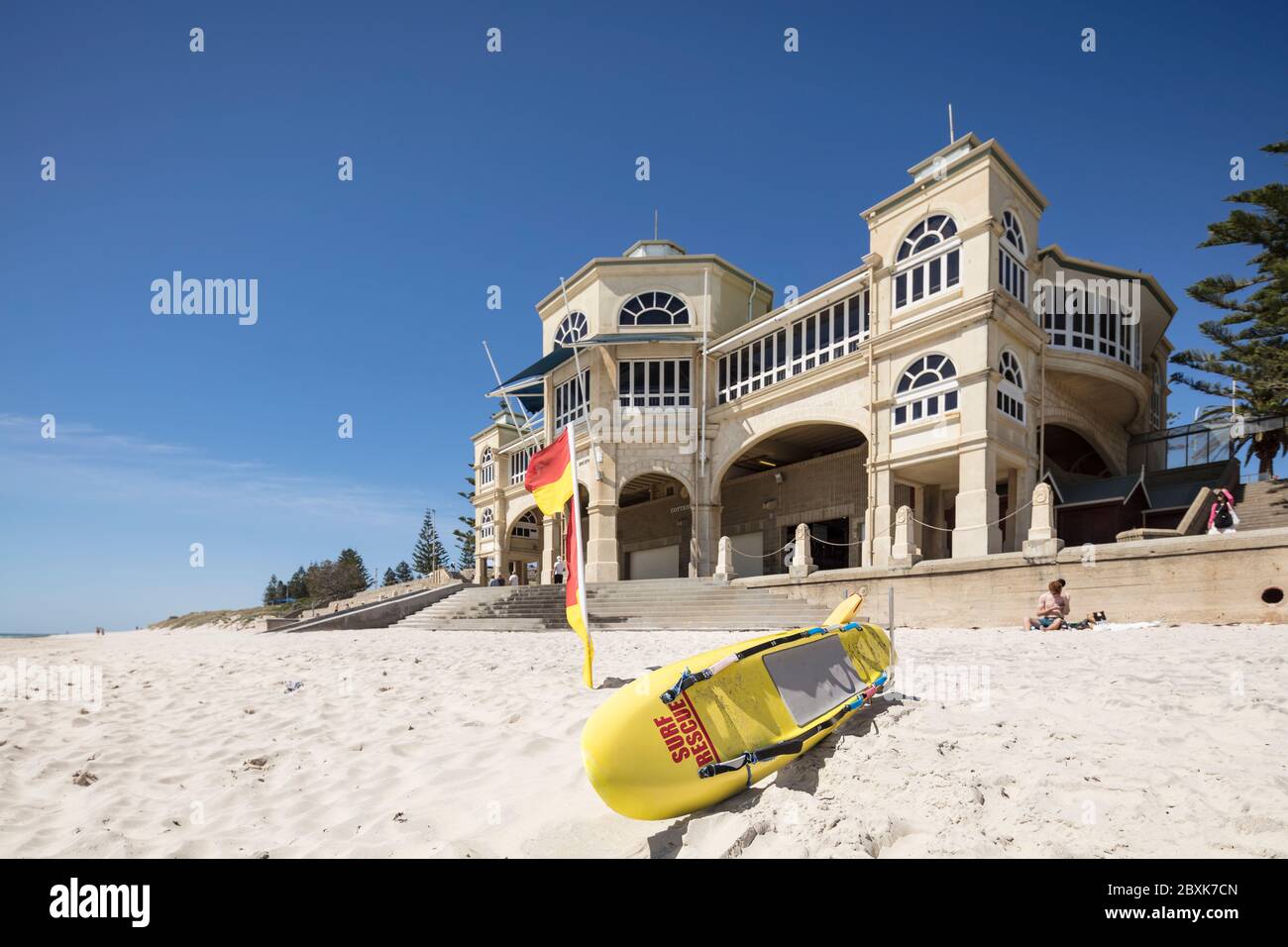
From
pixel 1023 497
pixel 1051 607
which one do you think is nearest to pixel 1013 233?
pixel 1023 497

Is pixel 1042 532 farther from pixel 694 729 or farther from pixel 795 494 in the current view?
pixel 694 729

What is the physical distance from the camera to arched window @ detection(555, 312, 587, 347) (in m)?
27.4

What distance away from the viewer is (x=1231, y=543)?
10648 millimetres

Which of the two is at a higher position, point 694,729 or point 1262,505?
point 1262,505

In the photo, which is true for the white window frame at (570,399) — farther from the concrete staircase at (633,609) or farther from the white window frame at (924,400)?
the white window frame at (924,400)

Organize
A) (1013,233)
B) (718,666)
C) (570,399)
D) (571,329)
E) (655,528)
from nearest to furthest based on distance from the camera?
(718,666), (1013,233), (571,329), (570,399), (655,528)

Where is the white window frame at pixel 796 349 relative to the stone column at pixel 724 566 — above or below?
above

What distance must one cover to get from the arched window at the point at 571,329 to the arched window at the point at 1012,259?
15.8 m

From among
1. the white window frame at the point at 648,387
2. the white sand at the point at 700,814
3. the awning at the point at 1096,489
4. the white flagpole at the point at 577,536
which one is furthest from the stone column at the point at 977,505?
the white flagpole at the point at 577,536

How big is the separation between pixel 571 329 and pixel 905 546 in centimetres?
1748

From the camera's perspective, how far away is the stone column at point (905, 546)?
1546 centimetres

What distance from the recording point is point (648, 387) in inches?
1016

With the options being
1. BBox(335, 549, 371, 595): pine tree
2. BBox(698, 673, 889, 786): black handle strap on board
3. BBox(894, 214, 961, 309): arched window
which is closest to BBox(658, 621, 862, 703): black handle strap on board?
BBox(698, 673, 889, 786): black handle strap on board
